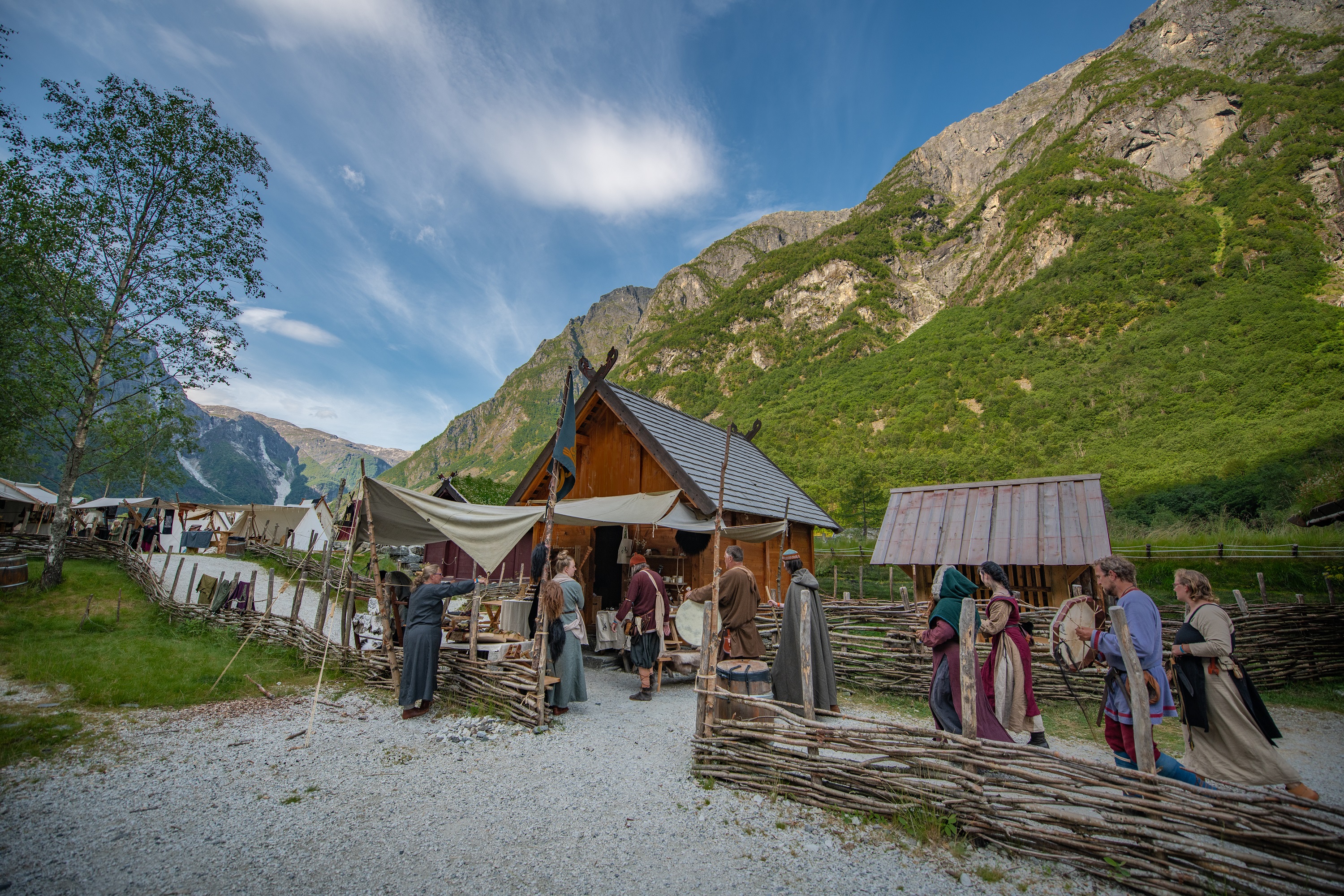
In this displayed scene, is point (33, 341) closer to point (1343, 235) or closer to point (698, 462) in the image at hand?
point (698, 462)

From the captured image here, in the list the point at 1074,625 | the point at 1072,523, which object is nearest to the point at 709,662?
the point at 1074,625

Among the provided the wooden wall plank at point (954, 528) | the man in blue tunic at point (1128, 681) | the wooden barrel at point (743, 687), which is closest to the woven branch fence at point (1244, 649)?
the wooden wall plank at point (954, 528)

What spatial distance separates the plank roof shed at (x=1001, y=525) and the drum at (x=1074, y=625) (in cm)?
565

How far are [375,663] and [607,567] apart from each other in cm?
456

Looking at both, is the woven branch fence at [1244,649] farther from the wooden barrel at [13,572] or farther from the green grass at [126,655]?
the wooden barrel at [13,572]

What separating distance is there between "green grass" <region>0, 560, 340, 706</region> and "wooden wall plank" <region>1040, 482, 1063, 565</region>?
12229mm

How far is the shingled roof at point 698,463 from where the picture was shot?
9492 mm

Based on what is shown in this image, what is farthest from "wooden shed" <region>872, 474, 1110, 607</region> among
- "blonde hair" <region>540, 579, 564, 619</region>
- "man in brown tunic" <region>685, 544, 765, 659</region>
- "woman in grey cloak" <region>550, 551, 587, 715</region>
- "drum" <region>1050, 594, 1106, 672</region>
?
"blonde hair" <region>540, 579, 564, 619</region>

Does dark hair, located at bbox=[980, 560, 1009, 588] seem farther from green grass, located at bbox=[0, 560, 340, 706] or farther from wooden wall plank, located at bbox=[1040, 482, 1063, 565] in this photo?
green grass, located at bbox=[0, 560, 340, 706]

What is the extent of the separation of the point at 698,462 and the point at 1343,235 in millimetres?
55191

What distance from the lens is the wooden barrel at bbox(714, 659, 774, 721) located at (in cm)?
549

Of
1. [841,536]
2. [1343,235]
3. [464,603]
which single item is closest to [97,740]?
[464,603]

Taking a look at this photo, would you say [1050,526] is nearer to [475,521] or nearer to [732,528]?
[732,528]

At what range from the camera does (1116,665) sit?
3.84 meters
